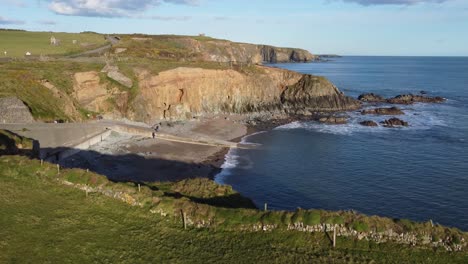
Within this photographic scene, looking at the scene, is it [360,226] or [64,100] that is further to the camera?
[64,100]

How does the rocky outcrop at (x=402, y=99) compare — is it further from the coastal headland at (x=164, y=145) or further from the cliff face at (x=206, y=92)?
the cliff face at (x=206, y=92)

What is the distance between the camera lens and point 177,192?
26.5m

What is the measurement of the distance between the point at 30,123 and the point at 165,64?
37.1 m

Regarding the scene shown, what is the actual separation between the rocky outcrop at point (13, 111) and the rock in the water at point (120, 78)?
2115 centimetres

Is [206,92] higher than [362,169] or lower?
higher

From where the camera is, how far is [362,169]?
4694cm

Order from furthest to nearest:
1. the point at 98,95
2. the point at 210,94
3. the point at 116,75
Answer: the point at 210,94 → the point at 116,75 → the point at 98,95

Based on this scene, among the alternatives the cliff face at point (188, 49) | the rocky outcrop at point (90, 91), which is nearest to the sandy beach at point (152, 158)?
the rocky outcrop at point (90, 91)

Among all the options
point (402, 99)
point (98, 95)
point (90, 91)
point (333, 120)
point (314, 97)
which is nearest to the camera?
point (90, 91)

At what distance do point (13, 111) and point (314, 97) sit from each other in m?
63.6

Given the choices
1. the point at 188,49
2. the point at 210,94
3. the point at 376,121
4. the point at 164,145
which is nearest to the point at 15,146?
the point at 164,145

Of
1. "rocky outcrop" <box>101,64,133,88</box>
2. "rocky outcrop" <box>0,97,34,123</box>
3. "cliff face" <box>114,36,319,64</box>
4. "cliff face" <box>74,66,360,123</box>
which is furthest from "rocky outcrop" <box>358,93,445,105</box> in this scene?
"rocky outcrop" <box>0,97,34,123</box>

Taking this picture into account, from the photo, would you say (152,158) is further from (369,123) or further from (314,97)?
(314,97)

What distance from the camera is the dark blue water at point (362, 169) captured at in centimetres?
3700
